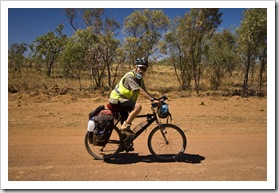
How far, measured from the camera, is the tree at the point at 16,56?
33494mm

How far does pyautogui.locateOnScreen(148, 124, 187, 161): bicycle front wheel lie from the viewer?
17.7 feet

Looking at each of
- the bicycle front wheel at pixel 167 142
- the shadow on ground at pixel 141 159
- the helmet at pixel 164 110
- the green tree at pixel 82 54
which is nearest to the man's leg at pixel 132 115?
the helmet at pixel 164 110

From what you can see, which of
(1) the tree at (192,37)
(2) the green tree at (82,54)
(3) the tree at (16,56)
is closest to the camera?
(1) the tree at (192,37)

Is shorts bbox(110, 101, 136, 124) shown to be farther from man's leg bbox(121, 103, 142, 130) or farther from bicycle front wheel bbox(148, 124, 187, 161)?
bicycle front wheel bbox(148, 124, 187, 161)

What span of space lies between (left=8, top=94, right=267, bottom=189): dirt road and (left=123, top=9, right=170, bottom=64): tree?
44.8 ft

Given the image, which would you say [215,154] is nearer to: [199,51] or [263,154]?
[263,154]

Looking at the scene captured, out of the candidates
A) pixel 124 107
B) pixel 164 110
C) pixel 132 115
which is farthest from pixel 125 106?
pixel 164 110

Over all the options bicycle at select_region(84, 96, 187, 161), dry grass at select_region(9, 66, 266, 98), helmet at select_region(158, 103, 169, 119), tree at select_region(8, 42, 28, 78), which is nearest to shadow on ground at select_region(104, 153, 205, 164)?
bicycle at select_region(84, 96, 187, 161)

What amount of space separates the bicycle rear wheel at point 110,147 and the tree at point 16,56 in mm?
30635

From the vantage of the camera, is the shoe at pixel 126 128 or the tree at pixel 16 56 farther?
the tree at pixel 16 56

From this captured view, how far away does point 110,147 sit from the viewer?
18.4 feet

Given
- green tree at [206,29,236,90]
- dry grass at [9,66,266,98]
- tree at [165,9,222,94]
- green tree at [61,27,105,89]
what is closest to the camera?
dry grass at [9,66,266,98]

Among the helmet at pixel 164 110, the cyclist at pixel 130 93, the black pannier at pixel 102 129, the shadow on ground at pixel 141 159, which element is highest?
the cyclist at pixel 130 93

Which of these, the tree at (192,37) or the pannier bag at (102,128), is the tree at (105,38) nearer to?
the tree at (192,37)
